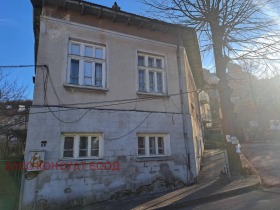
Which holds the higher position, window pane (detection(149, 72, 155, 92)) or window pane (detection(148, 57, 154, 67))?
window pane (detection(148, 57, 154, 67))

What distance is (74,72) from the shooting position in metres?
7.27

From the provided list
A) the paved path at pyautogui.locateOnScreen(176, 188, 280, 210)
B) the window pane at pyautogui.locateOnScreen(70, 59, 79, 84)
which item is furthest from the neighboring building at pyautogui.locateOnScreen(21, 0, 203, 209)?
the paved path at pyautogui.locateOnScreen(176, 188, 280, 210)

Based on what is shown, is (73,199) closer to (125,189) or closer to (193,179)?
(125,189)

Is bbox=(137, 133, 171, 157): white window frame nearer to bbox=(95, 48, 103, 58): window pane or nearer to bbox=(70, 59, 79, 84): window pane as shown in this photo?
Answer: bbox=(70, 59, 79, 84): window pane

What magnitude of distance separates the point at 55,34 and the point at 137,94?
358cm

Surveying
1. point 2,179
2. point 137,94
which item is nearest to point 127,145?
point 137,94

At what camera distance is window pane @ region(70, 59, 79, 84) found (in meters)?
7.18

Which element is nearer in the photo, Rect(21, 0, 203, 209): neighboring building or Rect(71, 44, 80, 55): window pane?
Rect(21, 0, 203, 209): neighboring building

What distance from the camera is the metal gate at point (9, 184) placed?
593cm

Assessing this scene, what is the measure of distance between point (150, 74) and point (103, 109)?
→ 8.63 ft

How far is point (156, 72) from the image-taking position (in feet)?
28.5

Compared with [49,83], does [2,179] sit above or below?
below

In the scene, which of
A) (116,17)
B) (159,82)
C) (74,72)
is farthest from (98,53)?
(159,82)

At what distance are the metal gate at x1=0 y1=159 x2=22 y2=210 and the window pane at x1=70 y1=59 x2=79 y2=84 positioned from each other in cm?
305
